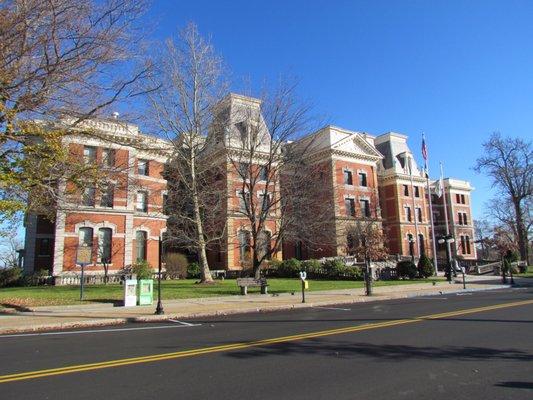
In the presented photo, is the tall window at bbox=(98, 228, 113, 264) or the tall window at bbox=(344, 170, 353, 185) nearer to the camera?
the tall window at bbox=(98, 228, 113, 264)

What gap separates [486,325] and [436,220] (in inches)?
2707

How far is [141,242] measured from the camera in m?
42.2

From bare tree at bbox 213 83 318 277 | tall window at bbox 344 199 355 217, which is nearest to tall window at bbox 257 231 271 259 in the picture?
bare tree at bbox 213 83 318 277

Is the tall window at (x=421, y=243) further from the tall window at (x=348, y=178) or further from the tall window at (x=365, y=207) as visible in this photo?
the tall window at (x=348, y=178)

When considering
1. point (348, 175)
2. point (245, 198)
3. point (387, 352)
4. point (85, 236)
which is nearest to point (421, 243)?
point (348, 175)

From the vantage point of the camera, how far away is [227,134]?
30.7m

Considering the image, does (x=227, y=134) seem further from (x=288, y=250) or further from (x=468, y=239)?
(x=468, y=239)

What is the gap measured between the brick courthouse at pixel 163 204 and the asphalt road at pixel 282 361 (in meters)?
8.19

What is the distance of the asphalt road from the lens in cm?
593

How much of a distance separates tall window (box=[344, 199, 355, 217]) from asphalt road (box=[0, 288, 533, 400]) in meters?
42.6

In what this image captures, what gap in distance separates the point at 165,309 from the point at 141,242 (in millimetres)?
25873

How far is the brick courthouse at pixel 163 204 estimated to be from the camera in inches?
794

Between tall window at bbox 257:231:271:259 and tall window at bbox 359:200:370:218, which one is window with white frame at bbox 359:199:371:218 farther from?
tall window at bbox 257:231:271:259

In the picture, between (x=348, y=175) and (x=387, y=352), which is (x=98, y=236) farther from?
(x=387, y=352)
